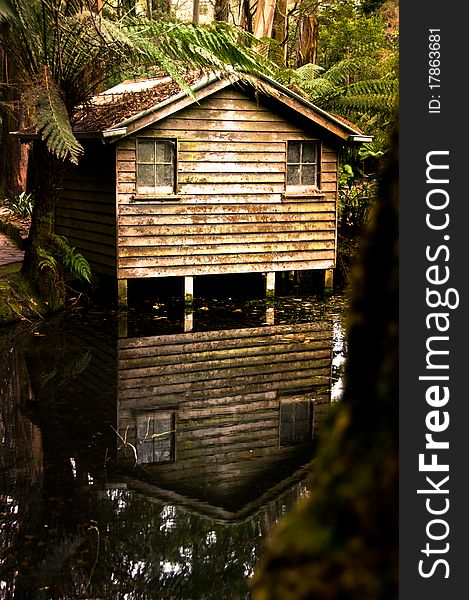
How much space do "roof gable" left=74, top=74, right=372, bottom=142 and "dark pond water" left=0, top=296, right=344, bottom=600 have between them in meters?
2.97

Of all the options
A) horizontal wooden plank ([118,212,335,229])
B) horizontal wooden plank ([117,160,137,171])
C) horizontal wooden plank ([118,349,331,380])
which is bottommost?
horizontal wooden plank ([118,349,331,380])

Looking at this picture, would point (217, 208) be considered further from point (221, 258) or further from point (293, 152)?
point (293, 152)

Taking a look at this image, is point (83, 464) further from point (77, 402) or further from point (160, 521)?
point (77, 402)

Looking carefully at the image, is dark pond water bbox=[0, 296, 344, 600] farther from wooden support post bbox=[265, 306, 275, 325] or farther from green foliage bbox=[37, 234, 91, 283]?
green foliage bbox=[37, 234, 91, 283]

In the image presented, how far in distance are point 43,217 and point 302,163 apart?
15.6ft

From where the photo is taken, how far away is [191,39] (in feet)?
36.3

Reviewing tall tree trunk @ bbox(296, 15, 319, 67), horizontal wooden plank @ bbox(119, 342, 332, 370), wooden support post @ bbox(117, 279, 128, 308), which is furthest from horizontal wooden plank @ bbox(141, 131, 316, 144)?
tall tree trunk @ bbox(296, 15, 319, 67)

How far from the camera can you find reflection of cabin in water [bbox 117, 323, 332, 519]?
6238 mm

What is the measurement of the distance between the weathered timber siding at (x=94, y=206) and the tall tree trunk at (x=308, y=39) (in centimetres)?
760

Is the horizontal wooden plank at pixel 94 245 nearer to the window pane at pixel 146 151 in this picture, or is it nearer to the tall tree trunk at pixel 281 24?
the window pane at pixel 146 151

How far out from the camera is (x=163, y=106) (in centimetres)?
1298

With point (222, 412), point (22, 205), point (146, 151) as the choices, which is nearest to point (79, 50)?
point (146, 151)

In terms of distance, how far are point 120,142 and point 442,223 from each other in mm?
12193

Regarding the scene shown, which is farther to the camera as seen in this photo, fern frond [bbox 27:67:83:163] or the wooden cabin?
the wooden cabin
